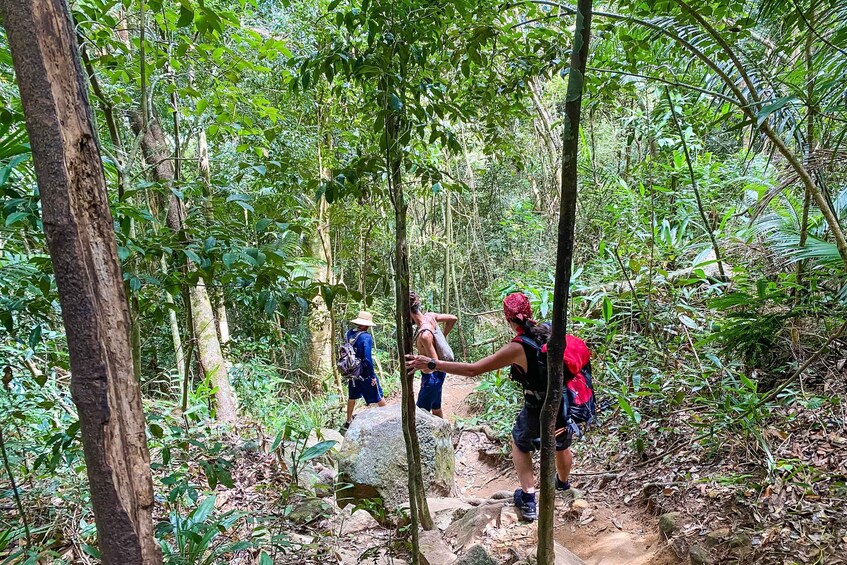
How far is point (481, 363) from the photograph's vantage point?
318 centimetres

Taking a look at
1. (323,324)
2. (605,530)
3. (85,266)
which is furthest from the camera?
(323,324)

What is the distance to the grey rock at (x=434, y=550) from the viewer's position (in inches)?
123

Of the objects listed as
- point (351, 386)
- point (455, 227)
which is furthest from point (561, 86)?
point (351, 386)

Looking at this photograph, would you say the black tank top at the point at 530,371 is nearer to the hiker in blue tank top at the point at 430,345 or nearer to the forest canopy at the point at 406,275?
the forest canopy at the point at 406,275

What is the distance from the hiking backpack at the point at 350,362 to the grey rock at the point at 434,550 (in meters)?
2.99

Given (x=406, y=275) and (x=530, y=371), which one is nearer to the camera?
(x=406, y=275)

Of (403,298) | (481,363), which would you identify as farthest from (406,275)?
(481,363)

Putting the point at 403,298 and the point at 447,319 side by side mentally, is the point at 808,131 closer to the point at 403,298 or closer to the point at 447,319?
the point at 403,298

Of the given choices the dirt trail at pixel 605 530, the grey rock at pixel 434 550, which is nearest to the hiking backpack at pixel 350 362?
the dirt trail at pixel 605 530

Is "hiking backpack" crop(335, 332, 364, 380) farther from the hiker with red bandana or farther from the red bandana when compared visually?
the red bandana

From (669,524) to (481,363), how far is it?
1.69m

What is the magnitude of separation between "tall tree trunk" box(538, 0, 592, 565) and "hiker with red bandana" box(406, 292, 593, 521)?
3.50 feet

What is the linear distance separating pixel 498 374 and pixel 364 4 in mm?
5358

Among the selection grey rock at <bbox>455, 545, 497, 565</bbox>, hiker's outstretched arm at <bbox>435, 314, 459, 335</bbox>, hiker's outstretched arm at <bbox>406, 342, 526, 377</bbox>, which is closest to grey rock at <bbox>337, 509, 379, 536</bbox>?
grey rock at <bbox>455, 545, 497, 565</bbox>
